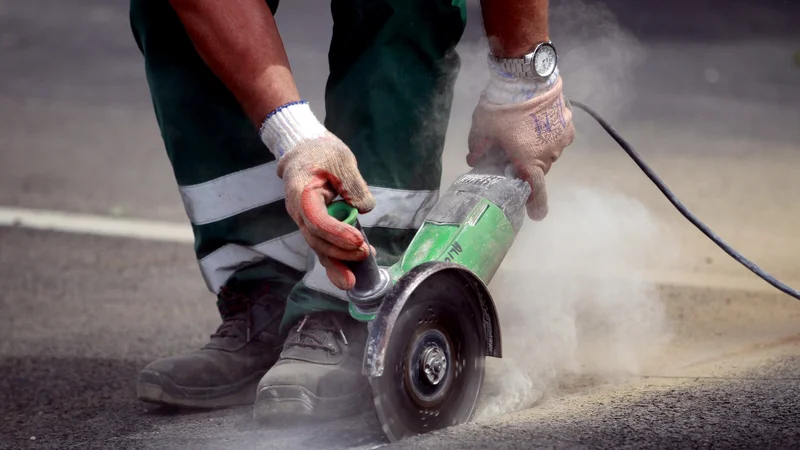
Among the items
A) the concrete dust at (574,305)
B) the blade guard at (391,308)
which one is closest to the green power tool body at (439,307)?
the blade guard at (391,308)

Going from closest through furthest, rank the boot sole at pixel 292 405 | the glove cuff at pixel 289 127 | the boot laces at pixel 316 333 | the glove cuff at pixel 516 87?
1. the glove cuff at pixel 289 127
2. the boot sole at pixel 292 405
3. the boot laces at pixel 316 333
4. the glove cuff at pixel 516 87

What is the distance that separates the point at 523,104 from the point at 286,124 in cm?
65

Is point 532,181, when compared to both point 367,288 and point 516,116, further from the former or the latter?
point 367,288

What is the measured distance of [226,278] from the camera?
2951mm

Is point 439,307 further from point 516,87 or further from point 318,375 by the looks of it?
point 516,87

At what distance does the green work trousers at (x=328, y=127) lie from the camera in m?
2.66

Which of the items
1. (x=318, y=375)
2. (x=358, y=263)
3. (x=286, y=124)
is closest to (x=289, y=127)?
(x=286, y=124)

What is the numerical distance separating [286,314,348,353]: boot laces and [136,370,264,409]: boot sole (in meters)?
0.25

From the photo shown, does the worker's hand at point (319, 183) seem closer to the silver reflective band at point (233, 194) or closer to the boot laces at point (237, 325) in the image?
the silver reflective band at point (233, 194)

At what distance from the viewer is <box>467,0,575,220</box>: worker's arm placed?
8.73 feet

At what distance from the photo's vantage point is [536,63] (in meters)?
2.64

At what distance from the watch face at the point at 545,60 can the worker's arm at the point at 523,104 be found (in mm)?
25

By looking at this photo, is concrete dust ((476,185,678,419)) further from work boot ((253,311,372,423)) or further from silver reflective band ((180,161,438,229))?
silver reflective band ((180,161,438,229))

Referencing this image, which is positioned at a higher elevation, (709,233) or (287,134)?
(709,233)
